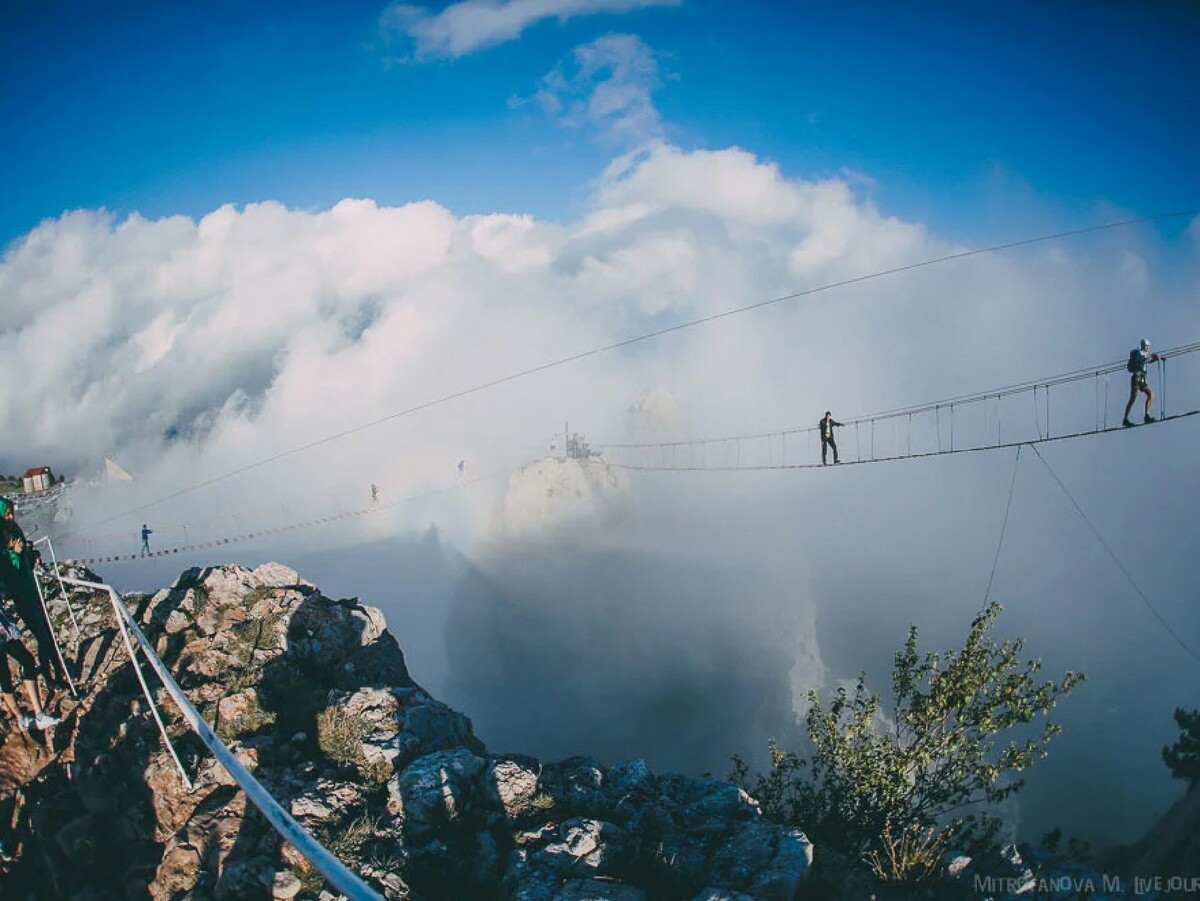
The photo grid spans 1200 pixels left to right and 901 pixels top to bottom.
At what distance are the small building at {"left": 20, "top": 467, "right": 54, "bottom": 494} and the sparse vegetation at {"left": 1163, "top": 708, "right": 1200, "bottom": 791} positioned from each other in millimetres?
105304

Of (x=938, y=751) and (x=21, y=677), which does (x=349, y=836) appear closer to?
(x=21, y=677)

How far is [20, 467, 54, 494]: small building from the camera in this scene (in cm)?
6756

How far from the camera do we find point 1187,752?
24719 mm

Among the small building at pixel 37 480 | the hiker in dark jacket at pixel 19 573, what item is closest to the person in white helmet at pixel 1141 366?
the hiker in dark jacket at pixel 19 573

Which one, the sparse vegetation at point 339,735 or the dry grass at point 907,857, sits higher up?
the sparse vegetation at point 339,735

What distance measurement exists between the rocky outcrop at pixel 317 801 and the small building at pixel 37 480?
76.5 m

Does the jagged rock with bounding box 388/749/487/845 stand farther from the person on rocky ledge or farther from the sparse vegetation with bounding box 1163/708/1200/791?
the sparse vegetation with bounding box 1163/708/1200/791

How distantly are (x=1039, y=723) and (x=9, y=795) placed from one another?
14269 cm

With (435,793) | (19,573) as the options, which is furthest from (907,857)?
(19,573)

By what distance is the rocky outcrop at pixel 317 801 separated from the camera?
30.5ft

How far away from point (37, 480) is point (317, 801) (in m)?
88.5

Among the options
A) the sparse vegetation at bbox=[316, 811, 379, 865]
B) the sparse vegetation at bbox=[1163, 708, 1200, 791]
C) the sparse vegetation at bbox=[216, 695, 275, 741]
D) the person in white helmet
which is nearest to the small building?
the sparse vegetation at bbox=[216, 695, 275, 741]

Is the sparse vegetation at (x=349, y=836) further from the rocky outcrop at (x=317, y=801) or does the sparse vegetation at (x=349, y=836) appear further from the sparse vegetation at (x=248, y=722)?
the sparse vegetation at (x=248, y=722)

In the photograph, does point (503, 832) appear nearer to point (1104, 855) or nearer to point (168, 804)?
point (168, 804)
